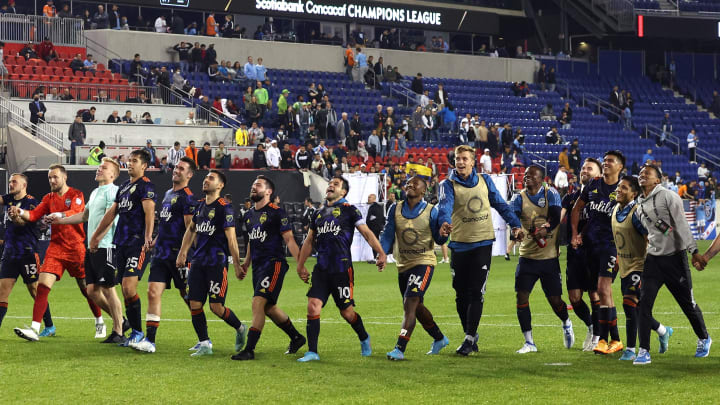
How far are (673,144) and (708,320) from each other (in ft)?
123

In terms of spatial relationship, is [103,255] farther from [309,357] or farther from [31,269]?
[309,357]

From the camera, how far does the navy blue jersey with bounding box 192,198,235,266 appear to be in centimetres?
1212

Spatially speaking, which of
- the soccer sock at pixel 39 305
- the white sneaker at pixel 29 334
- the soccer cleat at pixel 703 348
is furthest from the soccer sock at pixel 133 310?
the soccer cleat at pixel 703 348

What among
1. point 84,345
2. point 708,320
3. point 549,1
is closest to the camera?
point 84,345

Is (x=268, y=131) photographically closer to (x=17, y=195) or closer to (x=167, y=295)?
(x=167, y=295)

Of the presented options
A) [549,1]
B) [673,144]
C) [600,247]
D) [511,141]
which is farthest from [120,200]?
[549,1]

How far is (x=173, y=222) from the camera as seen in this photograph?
1268cm

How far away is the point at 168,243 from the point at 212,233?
0.71m

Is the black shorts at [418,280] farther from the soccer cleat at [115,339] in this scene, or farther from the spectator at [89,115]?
the spectator at [89,115]

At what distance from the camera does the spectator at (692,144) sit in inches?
1953

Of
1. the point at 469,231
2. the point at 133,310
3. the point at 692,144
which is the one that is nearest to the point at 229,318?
the point at 133,310

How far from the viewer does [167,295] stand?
2125 centimetres

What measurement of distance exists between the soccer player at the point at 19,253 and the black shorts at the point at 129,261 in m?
1.95

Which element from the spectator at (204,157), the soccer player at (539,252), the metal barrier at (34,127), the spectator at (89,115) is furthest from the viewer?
the spectator at (89,115)
